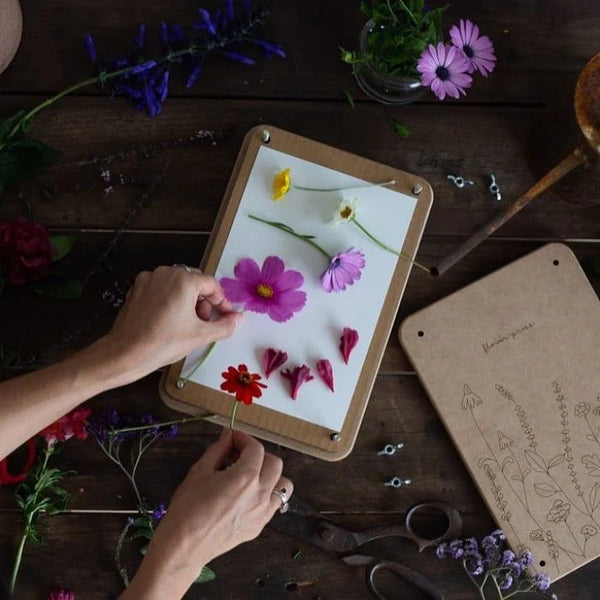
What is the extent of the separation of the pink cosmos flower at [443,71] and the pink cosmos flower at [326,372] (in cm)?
34

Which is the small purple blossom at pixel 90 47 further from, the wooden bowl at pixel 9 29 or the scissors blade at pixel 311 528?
the scissors blade at pixel 311 528

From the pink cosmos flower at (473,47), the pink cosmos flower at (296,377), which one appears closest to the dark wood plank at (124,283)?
the pink cosmos flower at (296,377)

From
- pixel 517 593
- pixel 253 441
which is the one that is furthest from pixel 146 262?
pixel 517 593

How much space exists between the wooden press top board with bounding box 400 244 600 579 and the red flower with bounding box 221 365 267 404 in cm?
20

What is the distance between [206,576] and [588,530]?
478mm

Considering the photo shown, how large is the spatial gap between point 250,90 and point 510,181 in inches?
14.0

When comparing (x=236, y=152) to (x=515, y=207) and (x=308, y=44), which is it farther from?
(x=515, y=207)

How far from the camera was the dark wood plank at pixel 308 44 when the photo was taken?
0.98m

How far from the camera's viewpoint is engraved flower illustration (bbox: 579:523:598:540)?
95 cm

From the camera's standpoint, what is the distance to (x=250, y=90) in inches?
38.8

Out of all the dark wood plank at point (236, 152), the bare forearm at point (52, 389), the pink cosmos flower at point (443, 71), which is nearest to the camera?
the bare forearm at point (52, 389)

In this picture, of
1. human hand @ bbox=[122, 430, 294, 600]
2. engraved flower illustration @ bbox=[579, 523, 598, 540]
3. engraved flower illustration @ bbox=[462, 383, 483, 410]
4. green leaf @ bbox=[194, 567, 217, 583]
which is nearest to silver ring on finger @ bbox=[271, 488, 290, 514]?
human hand @ bbox=[122, 430, 294, 600]

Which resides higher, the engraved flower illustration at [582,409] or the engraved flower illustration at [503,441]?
the engraved flower illustration at [582,409]

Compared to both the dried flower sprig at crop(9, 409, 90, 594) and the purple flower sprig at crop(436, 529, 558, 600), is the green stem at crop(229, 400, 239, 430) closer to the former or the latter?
the dried flower sprig at crop(9, 409, 90, 594)
